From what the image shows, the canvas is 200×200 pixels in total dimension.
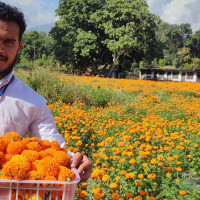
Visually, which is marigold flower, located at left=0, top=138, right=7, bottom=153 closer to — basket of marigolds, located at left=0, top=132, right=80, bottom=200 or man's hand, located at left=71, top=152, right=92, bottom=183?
basket of marigolds, located at left=0, top=132, right=80, bottom=200

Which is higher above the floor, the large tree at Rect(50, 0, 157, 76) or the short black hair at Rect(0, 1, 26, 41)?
the large tree at Rect(50, 0, 157, 76)

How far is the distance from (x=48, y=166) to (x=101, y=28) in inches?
980

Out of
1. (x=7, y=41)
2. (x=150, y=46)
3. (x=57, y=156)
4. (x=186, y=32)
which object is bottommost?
(x=57, y=156)

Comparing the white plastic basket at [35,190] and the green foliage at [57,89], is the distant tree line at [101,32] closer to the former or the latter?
the green foliage at [57,89]

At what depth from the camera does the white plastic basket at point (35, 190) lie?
2.60 ft

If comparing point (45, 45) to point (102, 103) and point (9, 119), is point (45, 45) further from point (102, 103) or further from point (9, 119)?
point (9, 119)

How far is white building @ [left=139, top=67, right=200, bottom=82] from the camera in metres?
34.7

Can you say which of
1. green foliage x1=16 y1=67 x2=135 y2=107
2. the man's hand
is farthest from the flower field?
green foliage x1=16 y1=67 x2=135 y2=107

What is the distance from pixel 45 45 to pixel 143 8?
38077 millimetres

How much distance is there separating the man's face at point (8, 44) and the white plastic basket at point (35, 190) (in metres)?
0.83

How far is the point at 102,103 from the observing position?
8.11 metres

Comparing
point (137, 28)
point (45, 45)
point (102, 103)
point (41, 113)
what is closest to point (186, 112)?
point (102, 103)

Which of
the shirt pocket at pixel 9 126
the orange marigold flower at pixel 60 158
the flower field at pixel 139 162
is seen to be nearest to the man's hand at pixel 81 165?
the orange marigold flower at pixel 60 158

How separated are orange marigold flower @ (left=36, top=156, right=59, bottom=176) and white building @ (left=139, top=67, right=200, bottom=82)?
36.2 metres
